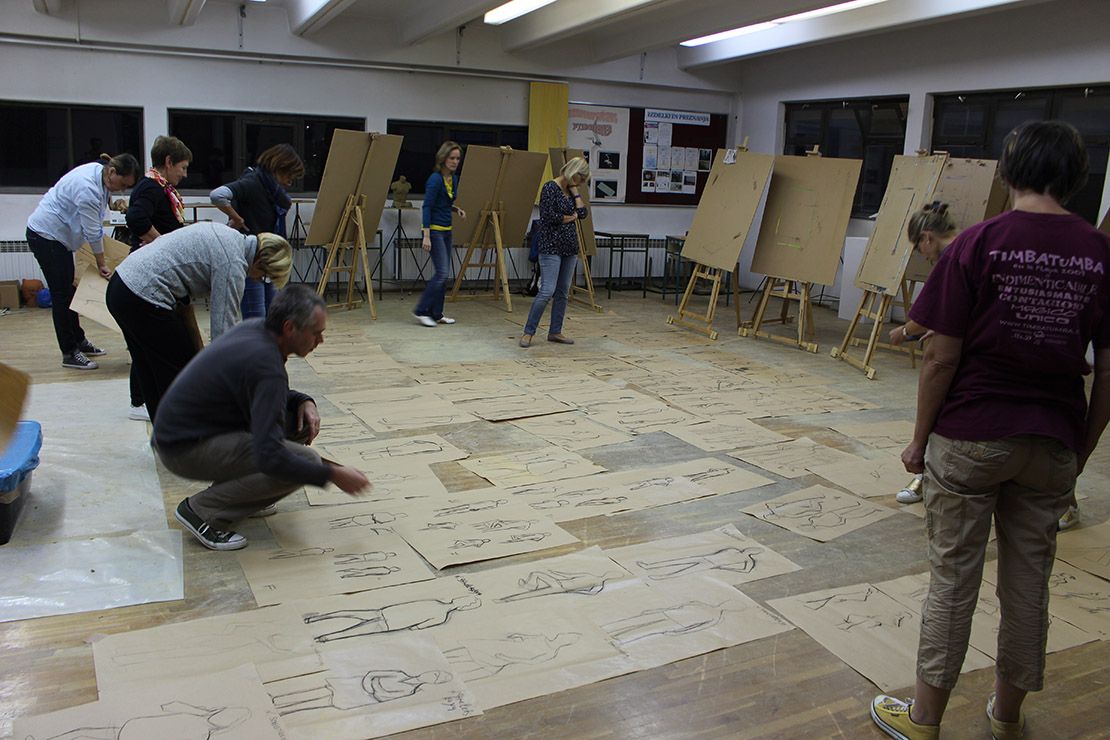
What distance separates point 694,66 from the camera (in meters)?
10.8

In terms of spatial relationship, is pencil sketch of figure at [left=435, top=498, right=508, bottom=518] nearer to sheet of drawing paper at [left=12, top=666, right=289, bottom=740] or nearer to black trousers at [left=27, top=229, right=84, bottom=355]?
sheet of drawing paper at [left=12, top=666, right=289, bottom=740]

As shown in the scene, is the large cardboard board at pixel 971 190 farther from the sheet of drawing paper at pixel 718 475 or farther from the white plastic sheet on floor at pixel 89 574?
the white plastic sheet on floor at pixel 89 574

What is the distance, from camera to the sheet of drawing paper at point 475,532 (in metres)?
3.27

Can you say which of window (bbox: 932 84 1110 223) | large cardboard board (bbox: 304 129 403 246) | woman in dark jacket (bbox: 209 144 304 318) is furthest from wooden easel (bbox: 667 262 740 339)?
woman in dark jacket (bbox: 209 144 304 318)

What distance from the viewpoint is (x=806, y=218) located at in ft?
24.2

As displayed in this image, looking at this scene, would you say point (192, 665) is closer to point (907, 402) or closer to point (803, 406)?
point (803, 406)

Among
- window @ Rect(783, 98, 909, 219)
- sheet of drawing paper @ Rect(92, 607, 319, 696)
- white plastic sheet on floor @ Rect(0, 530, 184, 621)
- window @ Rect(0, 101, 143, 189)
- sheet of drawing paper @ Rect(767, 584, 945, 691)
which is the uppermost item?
window @ Rect(783, 98, 909, 219)

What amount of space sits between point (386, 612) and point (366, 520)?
0.78 meters

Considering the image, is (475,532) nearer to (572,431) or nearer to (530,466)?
(530,466)

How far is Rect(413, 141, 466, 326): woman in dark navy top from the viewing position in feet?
25.1

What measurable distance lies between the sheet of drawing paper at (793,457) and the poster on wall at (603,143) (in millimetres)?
6487

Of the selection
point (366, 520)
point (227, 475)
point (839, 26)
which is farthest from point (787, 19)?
point (227, 475)

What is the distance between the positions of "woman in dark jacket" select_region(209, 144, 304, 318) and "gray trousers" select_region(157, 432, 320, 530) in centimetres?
217

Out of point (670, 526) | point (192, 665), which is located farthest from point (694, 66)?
point (192, 665)
